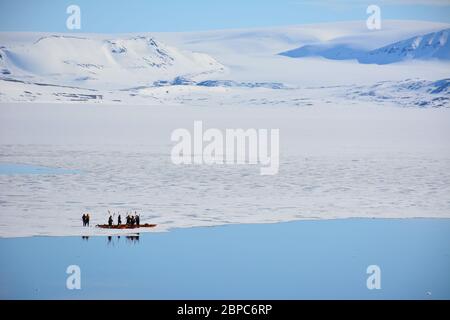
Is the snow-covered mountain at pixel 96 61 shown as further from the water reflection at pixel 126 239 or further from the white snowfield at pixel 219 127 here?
the water reflection at pixel 126 239

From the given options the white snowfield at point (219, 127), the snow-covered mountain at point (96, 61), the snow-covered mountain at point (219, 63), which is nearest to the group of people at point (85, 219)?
the white snowfield at point (219, 127)

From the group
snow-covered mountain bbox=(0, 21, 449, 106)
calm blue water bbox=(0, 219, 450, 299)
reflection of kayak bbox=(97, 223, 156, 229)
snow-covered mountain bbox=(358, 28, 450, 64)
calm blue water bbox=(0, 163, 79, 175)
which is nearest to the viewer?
calm blue water bbox=(0, 219, 450, 299)

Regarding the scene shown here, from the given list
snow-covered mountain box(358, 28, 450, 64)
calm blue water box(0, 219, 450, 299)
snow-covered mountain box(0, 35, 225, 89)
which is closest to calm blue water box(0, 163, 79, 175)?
snow-covered mountain box(0, 35, 225, 89)

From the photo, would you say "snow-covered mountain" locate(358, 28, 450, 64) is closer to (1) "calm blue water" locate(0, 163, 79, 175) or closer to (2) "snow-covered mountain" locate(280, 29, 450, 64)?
(2) "snow-covered mountain" locate(280, 29, 450, 64)

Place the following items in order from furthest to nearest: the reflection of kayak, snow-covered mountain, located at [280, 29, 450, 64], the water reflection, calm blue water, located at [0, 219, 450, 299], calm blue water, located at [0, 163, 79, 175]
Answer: snow-covered mountain, located at [280, 29, 450, 64], calm blue water, located at [0, 163, 79, 175], the reflection of kayak, the water reflection, calm blue water, located at [0, 219, 450, 299]

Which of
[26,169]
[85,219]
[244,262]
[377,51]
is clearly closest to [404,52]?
[377,51]
